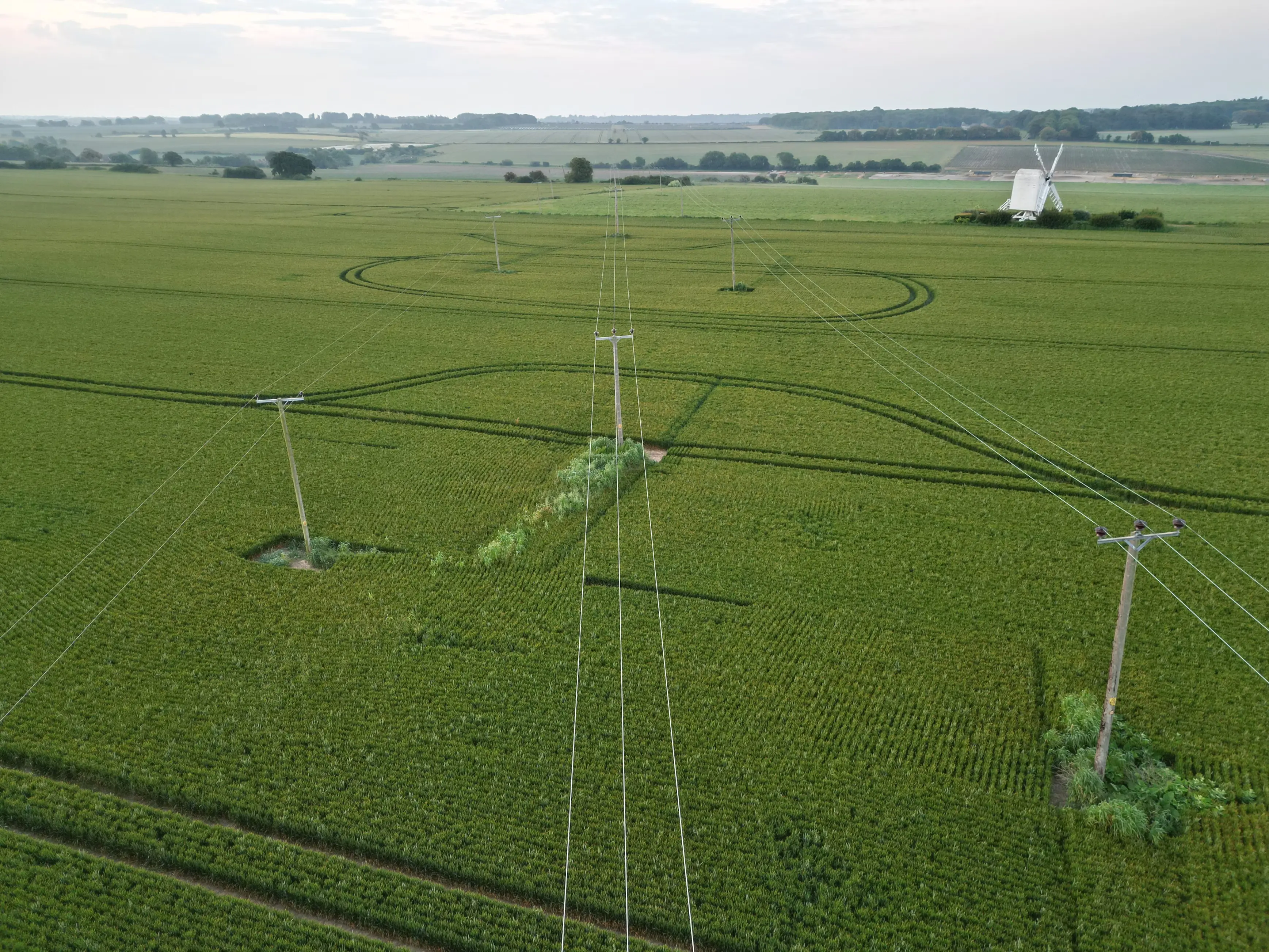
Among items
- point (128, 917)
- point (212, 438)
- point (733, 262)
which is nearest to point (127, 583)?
point (212, 438)

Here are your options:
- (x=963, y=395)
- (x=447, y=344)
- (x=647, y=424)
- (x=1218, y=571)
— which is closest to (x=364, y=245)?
(x=447, y=344)

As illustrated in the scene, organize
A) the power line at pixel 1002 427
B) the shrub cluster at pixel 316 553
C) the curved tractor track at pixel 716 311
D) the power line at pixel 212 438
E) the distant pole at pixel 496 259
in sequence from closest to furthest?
the power line at pixel 212 438 → the power line at pixel 1002 427 → the shrub cluster at pixel 316 553 → the curved tractor track at pixel 716 311 → the distant pole at pixel 496 259

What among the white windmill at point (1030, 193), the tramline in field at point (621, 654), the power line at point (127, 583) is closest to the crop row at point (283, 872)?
the tramline in field at point (621, 654)

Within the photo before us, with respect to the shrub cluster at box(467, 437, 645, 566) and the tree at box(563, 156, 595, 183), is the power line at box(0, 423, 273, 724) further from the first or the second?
the tree at box(563, 156, 595, 183)

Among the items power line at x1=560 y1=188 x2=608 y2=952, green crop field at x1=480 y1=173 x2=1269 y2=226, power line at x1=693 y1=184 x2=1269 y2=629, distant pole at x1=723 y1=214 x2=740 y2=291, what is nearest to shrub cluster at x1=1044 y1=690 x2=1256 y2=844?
power line at x1=693 y1=184 x2=1269 y2=629

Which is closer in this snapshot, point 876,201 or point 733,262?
point 733,262

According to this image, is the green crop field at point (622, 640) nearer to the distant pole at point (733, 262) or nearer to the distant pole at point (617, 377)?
the distant pole at point (617, 377)

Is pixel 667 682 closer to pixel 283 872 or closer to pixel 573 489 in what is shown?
pixel 283 872
